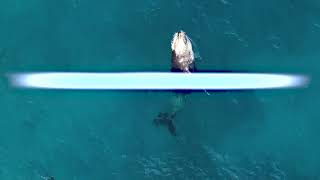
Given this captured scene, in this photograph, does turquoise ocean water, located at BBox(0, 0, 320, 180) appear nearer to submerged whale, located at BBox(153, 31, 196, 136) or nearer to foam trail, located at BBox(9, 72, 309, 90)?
foam trail, located at BBox(9, 72, 309, 90)

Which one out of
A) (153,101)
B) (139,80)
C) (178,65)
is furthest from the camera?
(139,80)

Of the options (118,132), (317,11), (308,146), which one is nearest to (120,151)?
(118,132)

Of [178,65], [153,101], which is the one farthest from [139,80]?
[178,65]

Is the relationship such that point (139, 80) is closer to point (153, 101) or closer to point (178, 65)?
point (153, 101)

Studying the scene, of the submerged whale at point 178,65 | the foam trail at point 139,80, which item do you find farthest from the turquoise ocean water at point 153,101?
the submerged whale at point 178,65

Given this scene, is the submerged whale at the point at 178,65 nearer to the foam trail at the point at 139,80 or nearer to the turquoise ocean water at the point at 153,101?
the turquoise ocean water at the point at 153,101

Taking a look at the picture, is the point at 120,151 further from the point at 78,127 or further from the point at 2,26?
the point at 2,26

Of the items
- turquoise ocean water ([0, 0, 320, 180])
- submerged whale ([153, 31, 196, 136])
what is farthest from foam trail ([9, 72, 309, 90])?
submerged whale ([153, 31, 196, 136])
